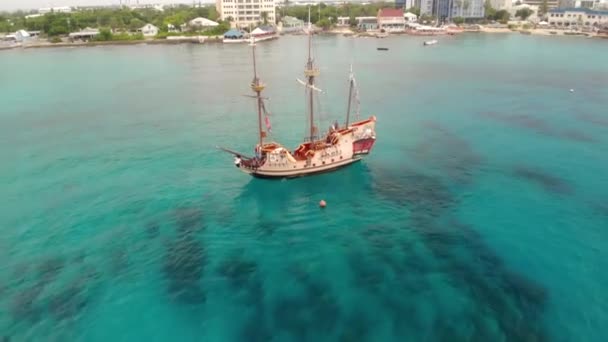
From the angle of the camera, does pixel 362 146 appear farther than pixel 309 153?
Yes

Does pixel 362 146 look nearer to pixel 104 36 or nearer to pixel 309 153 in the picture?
pixel 309 153

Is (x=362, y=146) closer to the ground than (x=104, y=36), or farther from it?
closer to the ground

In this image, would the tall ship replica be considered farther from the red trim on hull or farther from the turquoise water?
the turquoise water

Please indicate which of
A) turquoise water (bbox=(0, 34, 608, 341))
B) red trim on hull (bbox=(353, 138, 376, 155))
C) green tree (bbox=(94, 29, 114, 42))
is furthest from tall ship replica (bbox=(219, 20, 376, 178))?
green tree (bbox=(94, 29, 114, 42))

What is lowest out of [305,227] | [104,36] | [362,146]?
[305,227]

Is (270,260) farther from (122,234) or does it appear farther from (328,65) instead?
(328,65)

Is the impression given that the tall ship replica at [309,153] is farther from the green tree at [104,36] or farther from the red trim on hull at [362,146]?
the green tree at [104,36]

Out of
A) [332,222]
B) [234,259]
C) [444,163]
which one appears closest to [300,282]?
[234,259]

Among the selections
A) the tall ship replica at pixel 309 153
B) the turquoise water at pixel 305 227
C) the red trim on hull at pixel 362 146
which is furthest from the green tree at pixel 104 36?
the red trim on hull at pixel 362 146

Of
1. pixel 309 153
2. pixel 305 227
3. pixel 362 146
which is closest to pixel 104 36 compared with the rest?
pixel 309 153

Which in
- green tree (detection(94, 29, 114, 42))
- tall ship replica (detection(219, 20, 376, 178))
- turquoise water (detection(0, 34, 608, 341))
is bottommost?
turquoise water (detection(0, 34, 608, 341))
